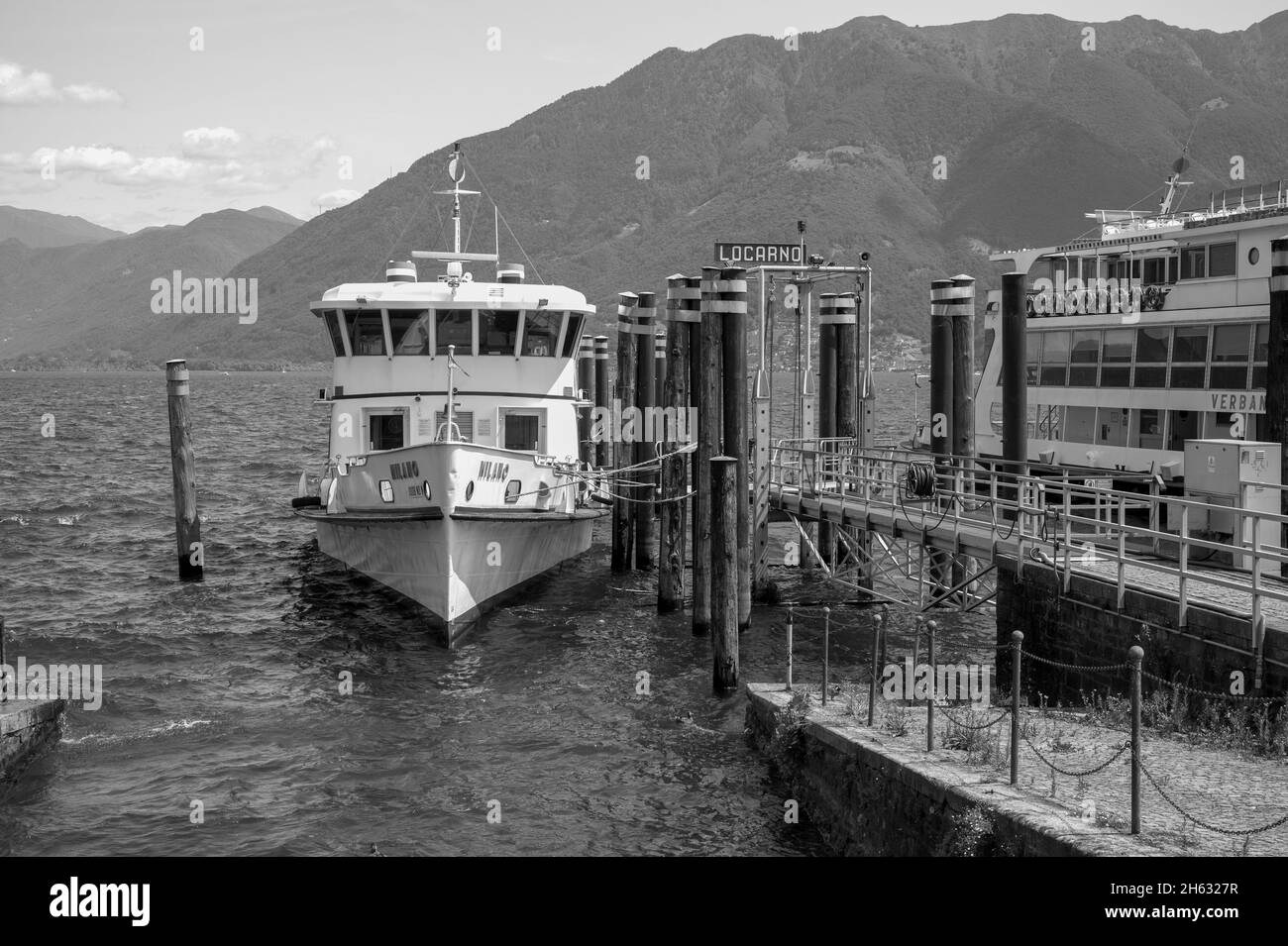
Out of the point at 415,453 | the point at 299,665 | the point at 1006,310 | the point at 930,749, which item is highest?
the point at 1006,310

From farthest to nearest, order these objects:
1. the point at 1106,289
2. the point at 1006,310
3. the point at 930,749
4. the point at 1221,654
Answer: the point at 1106,289 < the point at 1006,310 < the point at 1221,654 < the point at 930,749

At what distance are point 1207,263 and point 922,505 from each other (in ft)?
25.0

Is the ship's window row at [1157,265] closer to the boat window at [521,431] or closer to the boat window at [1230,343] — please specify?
the boat window at [1230,343]

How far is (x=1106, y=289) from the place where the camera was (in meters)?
24.0

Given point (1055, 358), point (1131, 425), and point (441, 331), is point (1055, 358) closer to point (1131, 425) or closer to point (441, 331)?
point (1131, 425)

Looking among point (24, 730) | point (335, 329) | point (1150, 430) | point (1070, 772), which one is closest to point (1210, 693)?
point (1070, 772)

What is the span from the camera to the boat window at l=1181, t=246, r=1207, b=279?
73.2ft

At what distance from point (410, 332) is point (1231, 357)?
1382 cm

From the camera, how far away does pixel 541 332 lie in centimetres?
2291

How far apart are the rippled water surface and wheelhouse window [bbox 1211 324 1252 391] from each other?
5.63 m
